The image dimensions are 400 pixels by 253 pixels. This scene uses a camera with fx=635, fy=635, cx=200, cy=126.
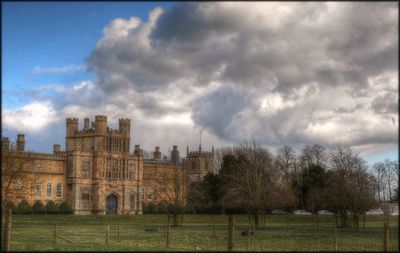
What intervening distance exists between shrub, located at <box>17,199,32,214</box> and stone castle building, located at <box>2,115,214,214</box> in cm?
534

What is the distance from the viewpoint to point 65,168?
9450cm

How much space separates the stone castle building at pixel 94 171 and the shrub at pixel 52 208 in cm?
362

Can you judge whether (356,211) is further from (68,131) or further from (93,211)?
(68,131)

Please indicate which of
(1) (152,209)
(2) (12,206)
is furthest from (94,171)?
(2) (12,206)

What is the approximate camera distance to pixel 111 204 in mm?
97062

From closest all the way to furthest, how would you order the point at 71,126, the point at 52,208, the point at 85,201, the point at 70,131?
1. the point at 52,208
2. the point at 85,201
3. the point at 70,131
4. the point at 71,126

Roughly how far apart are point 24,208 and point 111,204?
17.5 metres

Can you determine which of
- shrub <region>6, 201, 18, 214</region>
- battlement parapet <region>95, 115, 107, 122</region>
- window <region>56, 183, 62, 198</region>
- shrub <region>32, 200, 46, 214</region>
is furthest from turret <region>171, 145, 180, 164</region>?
shrub <region>6, 201, 18, 214</region>

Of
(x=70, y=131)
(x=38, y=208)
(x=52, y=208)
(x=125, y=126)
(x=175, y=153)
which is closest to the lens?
(x=38, y=208)

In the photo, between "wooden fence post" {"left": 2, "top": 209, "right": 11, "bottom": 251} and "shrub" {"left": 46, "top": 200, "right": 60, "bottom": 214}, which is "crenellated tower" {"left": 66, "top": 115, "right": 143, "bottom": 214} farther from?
"wooden fence post" {"left": 2, "top": 209, "right": 11, "bottom": 251}

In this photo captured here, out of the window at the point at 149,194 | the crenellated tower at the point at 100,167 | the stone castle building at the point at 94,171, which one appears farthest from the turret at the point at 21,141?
the window at the point at 149,194

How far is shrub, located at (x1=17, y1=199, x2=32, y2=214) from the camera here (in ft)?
267

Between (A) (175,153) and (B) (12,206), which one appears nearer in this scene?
(B) (12,206)

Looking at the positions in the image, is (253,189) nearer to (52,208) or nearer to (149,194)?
(52,208)
